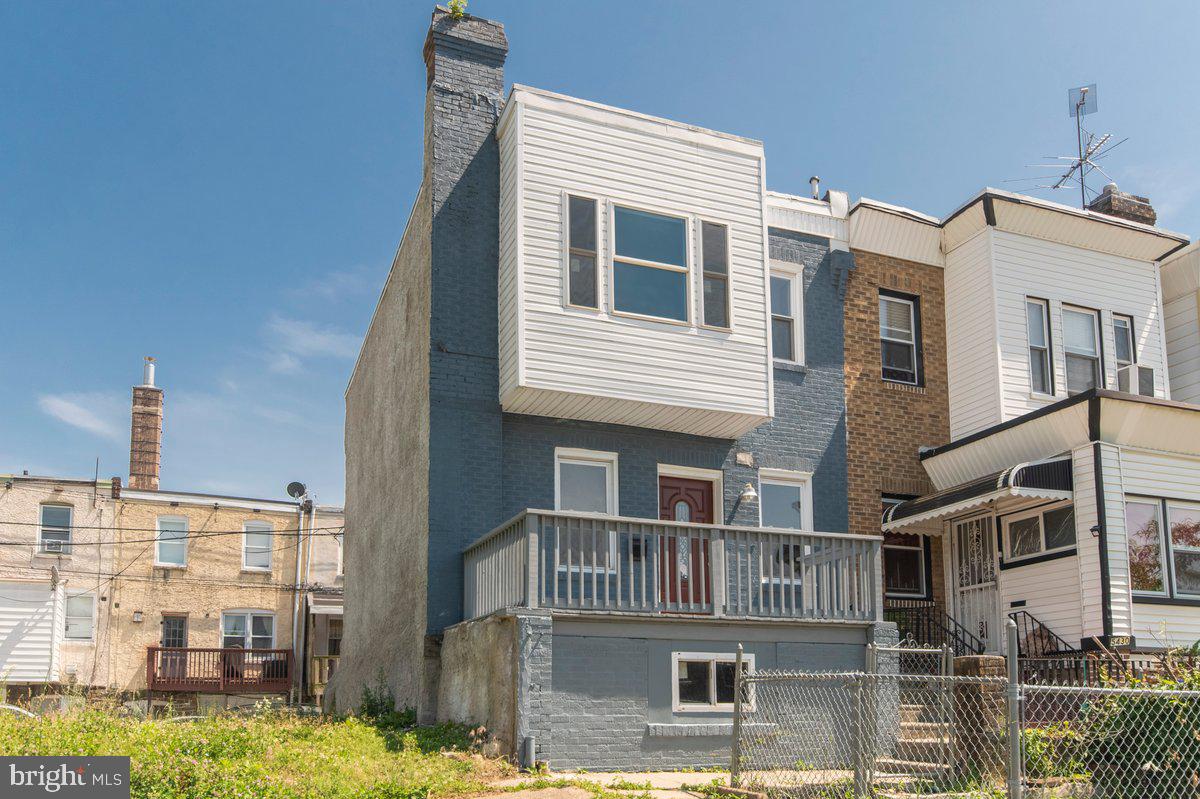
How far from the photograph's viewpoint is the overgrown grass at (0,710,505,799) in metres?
9.52

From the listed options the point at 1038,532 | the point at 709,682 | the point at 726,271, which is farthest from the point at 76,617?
the point at 1038,532

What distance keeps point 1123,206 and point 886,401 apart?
6.02 meters

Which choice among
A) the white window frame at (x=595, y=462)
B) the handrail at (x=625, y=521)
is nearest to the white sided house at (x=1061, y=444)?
the handrail at (x=625, y=521)

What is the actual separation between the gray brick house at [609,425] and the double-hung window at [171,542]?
20076 millimetres

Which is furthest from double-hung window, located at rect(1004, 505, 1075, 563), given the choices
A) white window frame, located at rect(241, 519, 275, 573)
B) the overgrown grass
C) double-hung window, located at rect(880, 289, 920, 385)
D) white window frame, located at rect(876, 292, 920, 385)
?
white window frame, located at rect(241, 519, 275, 573)

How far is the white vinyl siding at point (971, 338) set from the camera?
714 inches

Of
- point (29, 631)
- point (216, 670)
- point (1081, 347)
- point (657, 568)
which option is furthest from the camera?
point (216, 670)

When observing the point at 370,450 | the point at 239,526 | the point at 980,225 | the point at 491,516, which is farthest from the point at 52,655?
the point at 980,225

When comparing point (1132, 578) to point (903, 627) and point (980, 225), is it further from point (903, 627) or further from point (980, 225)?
point (980, 225)

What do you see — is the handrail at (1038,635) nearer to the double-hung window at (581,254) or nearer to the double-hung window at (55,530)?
the double-hung window at (581,254)

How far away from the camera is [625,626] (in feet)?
41.9

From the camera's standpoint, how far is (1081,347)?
18.9 metres

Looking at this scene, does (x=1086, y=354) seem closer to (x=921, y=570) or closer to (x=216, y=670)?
(x=921, y=570)

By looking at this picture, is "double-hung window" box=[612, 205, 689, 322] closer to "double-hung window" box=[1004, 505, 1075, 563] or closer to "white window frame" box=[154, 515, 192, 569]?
"double-hung window" box=[1004, 505, 1075, 563]
